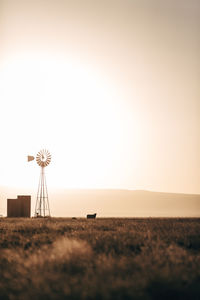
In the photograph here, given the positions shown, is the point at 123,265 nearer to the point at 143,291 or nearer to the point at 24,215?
the point at 143,291

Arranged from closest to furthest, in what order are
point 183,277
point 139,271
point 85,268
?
point 183,277 < point 139,271 < point 85,268

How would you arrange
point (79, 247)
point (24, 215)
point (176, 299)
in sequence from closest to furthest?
point (176, 299), point (79, 247), point (24, 215)

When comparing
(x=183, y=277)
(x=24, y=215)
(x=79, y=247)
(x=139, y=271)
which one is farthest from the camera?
(x=24, y=215)

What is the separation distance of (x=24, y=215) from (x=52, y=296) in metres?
43.0

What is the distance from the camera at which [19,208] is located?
46.0m

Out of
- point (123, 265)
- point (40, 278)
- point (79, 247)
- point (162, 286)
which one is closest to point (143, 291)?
point (162, 286)

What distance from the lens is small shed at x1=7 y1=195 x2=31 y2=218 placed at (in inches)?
1804

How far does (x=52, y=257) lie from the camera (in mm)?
6336

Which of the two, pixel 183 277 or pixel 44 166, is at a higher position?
pixel 44 166

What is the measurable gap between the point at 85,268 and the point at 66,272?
40 cm

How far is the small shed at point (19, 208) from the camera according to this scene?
150ft

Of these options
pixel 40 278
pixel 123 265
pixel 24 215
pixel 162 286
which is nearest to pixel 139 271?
pixel 123 265

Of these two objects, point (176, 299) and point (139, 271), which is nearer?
point (176, 299)

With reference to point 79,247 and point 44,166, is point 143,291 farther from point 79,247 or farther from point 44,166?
point 44,166
